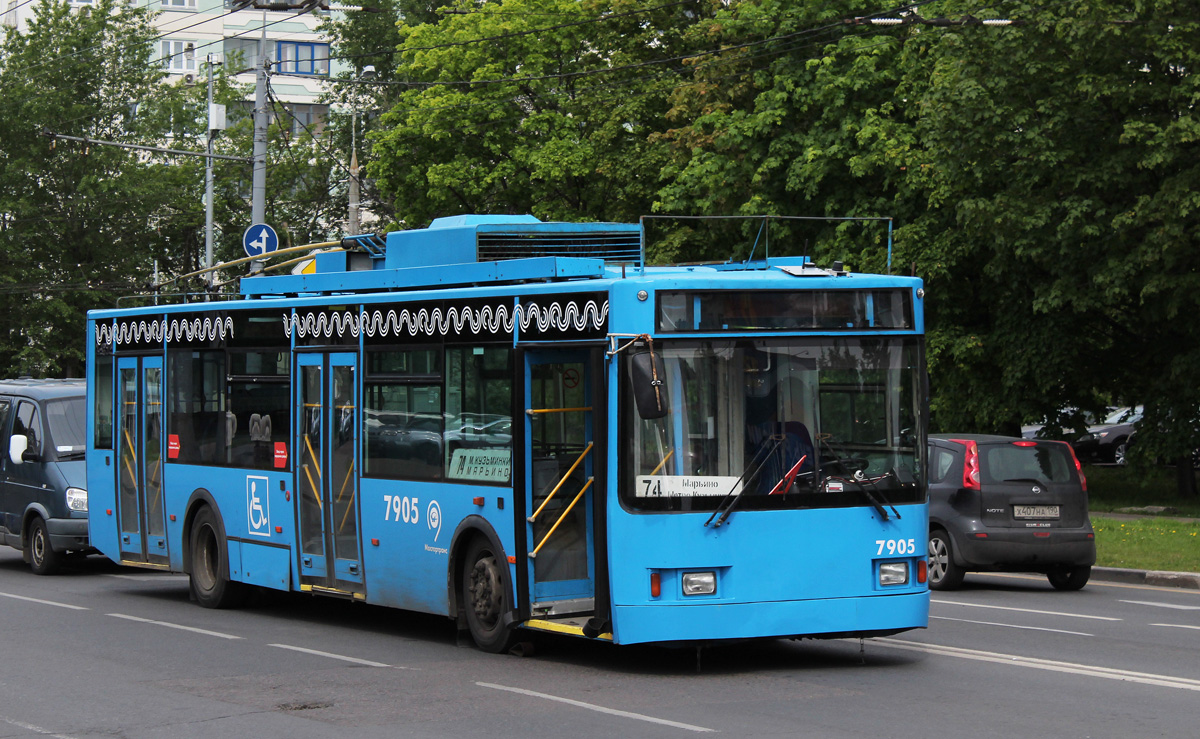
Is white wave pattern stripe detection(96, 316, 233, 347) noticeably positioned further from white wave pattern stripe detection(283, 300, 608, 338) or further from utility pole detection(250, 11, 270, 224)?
utility pole detection(250, 11, 270, 224)

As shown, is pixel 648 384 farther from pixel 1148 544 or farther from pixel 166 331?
pixel 1148 544

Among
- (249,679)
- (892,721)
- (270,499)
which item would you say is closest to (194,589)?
(270,499)

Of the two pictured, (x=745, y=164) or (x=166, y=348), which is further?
(x=745, y=164)

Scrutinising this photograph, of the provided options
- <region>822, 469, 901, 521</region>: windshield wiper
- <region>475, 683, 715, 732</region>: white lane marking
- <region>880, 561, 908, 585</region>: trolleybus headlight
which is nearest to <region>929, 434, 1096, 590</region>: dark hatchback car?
<region>880, 561, 908, 585</region>: trolleybus headlight

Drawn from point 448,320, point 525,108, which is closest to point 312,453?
point 448,320

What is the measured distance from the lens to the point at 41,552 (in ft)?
62.2

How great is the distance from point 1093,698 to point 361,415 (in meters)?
6.18

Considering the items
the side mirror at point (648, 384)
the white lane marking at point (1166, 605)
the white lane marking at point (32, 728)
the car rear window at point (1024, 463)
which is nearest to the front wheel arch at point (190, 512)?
the white lane marking at point (32, 728)

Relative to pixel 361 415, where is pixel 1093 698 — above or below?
below

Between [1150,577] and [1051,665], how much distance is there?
8.12m

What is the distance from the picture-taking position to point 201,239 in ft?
205

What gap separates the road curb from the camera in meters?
17.6

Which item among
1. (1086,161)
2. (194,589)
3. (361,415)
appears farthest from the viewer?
(1086,161)

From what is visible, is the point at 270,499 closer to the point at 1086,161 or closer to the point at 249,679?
the point at 249,679
